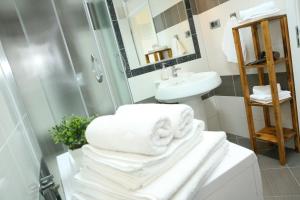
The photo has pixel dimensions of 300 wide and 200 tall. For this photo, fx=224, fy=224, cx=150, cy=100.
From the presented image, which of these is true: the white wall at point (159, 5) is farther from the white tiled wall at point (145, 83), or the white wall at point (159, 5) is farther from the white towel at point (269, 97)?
the white towel at point (269, 97)

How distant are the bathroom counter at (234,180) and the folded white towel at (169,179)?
5 centimetres

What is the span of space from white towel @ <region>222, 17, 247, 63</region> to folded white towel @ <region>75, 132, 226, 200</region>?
1.63 m

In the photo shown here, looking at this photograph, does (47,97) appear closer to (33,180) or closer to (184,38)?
(33,180)

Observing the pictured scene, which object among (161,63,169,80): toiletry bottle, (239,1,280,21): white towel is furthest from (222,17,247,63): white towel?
(161,63,169,80): toiletry bottle

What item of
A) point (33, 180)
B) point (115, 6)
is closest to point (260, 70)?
point (115, 6)

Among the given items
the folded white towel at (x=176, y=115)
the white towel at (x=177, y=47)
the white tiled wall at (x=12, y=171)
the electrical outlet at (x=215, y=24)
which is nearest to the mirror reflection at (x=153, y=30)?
the white towel at (x=177, y=47)

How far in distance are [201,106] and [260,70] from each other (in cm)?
61

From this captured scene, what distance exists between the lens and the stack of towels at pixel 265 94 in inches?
70.9

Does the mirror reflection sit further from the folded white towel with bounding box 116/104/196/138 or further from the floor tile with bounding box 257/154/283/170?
the folded white towel with bounding box 116/104/196/138

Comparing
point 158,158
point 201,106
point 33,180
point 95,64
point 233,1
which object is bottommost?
point 201,106

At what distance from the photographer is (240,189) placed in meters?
0.64

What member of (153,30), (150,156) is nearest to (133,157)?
(150,156)

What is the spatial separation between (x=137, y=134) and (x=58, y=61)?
119 cm

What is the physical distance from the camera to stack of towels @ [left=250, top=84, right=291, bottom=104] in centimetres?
180
